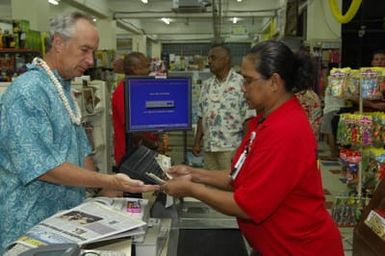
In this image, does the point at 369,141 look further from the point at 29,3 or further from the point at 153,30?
the point at 153,30

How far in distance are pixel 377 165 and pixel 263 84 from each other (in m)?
2.80

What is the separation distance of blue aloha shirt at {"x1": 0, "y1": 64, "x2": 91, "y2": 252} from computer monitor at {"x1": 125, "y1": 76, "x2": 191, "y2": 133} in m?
0.87

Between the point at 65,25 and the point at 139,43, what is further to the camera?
the point at 139,43

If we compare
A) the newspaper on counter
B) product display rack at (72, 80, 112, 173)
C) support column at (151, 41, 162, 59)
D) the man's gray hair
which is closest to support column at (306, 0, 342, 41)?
product display rack at (72, 80, 112, 173)

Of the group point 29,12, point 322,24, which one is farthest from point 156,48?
point 29,12

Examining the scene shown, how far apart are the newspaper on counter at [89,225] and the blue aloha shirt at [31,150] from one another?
0.19 m

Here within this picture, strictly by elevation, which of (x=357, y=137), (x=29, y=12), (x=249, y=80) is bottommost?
(x=357, y=137)

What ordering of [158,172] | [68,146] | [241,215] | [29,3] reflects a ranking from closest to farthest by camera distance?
[241,215] < [68,146] < [158,172] < [29,3]

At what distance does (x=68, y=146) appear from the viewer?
1.77 m

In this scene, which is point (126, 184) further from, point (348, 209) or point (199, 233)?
point (348, 209)

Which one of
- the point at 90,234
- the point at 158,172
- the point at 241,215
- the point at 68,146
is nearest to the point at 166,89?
the point at 158,172

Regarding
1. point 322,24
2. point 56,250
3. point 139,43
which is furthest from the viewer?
point 139,43

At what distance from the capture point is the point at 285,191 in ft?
5.16

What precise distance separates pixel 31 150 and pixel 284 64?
3.15 feet
